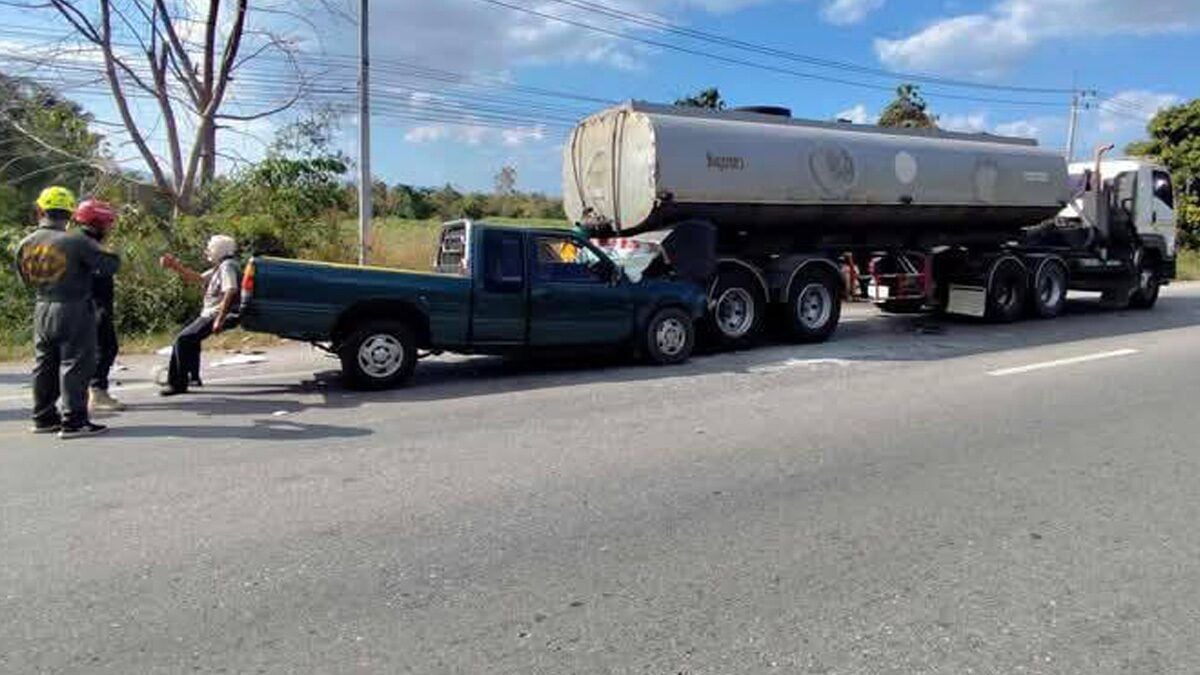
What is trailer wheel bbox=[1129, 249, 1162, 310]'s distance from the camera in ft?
57.3

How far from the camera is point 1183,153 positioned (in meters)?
38.4

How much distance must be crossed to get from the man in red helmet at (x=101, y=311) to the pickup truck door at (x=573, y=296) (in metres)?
3.82

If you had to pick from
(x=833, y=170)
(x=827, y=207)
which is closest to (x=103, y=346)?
(x=827, y=207)

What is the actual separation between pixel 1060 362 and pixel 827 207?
374 cm

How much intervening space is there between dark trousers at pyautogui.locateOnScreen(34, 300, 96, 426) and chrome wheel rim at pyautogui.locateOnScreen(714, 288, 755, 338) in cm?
726

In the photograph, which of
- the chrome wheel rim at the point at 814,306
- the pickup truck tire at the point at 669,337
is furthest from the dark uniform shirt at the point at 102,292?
the chrome wheel rim at the point at 814,306

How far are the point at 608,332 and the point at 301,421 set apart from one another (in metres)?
3.76

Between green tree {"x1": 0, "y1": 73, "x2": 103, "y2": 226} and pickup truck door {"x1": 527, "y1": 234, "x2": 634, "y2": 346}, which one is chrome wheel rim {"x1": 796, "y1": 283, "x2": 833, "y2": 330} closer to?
pickup truck door {"x1": 527, "y1": 234, "x2": 634, "y2": 346}

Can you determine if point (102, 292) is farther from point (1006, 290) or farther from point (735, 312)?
point (1006, 290)

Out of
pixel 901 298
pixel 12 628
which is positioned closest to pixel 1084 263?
pixel 901 298

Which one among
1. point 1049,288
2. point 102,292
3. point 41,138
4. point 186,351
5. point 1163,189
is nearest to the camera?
point 102,292

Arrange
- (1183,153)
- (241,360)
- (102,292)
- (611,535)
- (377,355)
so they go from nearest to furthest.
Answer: (611,535) < (102,292) < (377,355) < (241,360) < (1183,153)

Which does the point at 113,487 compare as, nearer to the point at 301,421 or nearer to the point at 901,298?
the point at 301,421

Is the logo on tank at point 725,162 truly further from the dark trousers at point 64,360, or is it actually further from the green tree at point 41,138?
the green tree at point 41,138
